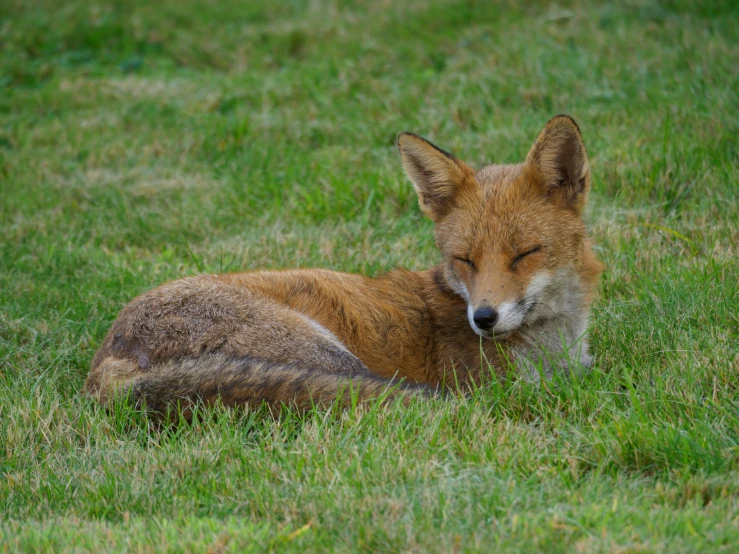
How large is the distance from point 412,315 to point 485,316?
84cm

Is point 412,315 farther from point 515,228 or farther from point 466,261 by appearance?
point 515,228

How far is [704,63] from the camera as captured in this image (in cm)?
855

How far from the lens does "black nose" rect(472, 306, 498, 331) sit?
14.9 feet

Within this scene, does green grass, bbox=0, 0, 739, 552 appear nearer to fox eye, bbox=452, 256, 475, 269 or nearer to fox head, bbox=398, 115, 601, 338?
fox head, bbox=398, 115, 601, 338

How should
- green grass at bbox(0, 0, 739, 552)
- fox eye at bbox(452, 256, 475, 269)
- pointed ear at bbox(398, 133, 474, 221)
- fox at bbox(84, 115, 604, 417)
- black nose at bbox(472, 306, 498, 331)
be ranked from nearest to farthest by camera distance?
green grass at bbox(0, 0, 739, 552) < fox at bbox(84, 115, 604, 417) < black nose at bbox(472, 306, 498, 331) < fox eye at bbox(452, 256, 475, 269) < pointed ear at bbox(398, 133, 474, 221)

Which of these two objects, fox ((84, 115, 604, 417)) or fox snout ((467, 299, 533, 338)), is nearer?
fox ((84, 115, 604, 417))

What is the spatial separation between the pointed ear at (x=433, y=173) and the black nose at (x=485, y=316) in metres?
0.96

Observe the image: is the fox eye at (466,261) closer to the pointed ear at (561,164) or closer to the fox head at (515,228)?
the fox head at (515,228)

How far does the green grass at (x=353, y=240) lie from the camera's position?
349cm

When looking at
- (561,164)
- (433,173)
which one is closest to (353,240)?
(433,173)

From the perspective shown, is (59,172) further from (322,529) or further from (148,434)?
(322,529)

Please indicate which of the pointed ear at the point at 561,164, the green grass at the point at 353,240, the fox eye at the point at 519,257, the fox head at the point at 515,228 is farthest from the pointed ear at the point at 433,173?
the green grass at the point at 353,240

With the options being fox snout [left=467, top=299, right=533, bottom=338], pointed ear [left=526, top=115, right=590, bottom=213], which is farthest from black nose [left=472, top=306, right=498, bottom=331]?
pointed ear [left=526, top=115, right=590, bottom=213]

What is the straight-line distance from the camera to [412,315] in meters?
5.30
